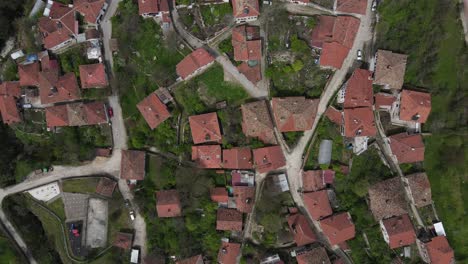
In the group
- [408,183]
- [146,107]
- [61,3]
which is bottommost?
[408,183]

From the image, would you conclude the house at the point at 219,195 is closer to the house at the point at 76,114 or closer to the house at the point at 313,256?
the house at the point at 313,256

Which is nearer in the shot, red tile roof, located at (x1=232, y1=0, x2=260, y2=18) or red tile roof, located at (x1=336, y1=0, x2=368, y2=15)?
red tile roof, located at (x1=336, y1=0, x2=368, y2=15)

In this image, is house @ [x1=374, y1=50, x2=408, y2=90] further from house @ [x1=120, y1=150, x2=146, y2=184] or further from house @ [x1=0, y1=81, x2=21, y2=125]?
house @ [x1=0, y1=81, x2=21, y2=125]

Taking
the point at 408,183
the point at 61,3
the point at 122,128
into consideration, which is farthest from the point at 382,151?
the point at 61,3

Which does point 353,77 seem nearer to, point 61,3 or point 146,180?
point 146,180

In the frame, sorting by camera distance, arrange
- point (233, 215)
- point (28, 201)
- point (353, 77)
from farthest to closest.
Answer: point (28, 201), point (233, 215), point (353, 77)

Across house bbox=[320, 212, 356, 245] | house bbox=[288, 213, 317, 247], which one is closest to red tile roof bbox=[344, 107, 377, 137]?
house bbox=[320, 212, 356, 245]

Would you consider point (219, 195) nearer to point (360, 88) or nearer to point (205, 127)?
point (205, 127)
